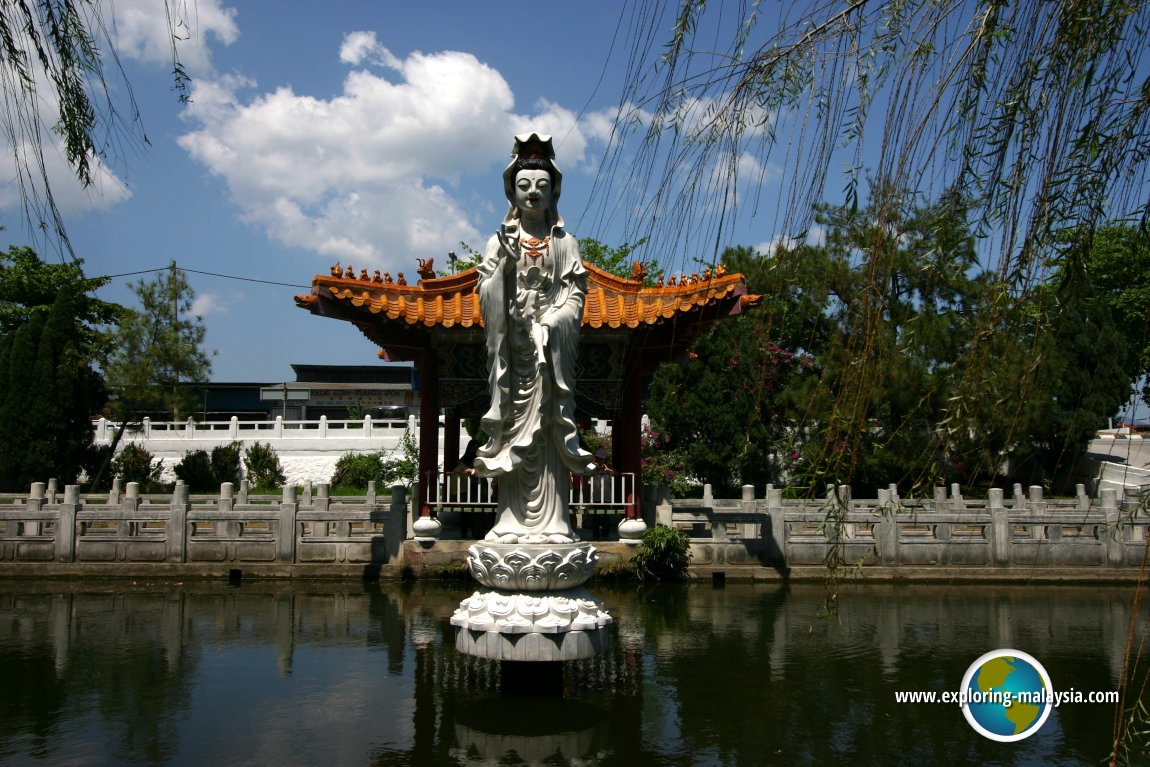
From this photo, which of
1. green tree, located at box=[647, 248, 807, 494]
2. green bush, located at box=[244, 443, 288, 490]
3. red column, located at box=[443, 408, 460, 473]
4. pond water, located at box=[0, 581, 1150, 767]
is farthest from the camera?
green bush, located at box=[244, 443, 288, 490]

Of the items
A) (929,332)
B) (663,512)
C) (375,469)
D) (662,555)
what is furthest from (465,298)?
(375,469)

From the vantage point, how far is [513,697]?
4.91 metres

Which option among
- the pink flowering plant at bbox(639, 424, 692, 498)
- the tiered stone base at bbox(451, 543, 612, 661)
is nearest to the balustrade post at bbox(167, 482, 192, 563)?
the tiered stone base at bbox(451, 543, 612, 661)

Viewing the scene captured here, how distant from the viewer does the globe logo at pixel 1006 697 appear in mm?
4617

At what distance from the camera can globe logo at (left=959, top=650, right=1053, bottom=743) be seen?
462 centimetres

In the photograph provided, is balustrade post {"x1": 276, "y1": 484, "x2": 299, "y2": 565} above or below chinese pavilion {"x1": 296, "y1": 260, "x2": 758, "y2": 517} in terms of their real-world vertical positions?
below

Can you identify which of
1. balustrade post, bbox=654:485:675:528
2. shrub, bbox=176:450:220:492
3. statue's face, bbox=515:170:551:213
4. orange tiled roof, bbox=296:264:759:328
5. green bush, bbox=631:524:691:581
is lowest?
green bush, bbox=631:524:691:581

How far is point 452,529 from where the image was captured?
10.6 m

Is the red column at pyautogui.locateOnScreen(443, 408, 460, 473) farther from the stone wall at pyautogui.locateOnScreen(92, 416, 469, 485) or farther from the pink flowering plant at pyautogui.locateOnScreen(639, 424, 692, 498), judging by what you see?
the stone wall at pyautogui.locateOnScreen(92, 416, 469, 485)

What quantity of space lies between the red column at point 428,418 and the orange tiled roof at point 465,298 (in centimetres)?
67

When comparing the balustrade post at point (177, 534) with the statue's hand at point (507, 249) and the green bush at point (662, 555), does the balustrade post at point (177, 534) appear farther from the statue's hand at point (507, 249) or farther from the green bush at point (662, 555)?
the statue's hand at point (507, 249)

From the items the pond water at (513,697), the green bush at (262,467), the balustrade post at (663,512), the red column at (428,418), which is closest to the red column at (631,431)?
the balustrade post at (663,512)

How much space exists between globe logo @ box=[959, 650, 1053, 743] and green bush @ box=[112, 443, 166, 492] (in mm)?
18607

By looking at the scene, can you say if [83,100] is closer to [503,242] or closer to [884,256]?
[884,256]
